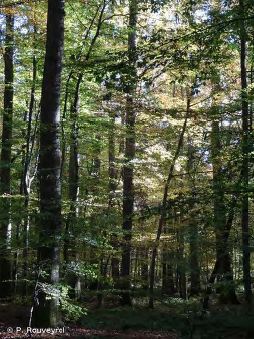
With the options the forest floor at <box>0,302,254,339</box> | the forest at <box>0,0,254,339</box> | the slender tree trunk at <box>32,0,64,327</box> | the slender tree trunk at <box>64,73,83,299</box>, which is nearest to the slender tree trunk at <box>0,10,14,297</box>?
the forest at <box>0,0,254,339</box>

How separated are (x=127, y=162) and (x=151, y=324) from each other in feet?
18.6

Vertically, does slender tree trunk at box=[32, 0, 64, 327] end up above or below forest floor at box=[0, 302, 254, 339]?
above

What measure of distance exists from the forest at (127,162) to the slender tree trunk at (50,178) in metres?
0.02

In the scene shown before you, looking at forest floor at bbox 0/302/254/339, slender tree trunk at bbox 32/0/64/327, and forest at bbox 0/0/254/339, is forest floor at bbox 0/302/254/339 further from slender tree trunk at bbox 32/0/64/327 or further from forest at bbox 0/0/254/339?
slender tree trunk at bbox 32/0/64/327

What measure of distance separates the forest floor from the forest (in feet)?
0.18

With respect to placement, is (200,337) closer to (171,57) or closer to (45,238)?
(45,238)

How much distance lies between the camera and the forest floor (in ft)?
26.8

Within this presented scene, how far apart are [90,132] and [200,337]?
8.65 metres

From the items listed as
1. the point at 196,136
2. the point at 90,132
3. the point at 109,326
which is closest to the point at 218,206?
the point at 109,326

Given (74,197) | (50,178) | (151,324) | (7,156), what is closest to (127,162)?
(74,197)

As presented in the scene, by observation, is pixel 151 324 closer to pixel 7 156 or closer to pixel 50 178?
pixel 50 178

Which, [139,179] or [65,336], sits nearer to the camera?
[65,336]

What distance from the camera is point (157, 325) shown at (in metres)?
10.4

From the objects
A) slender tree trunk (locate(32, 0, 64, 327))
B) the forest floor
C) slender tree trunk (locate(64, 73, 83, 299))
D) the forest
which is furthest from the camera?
the forest floor
